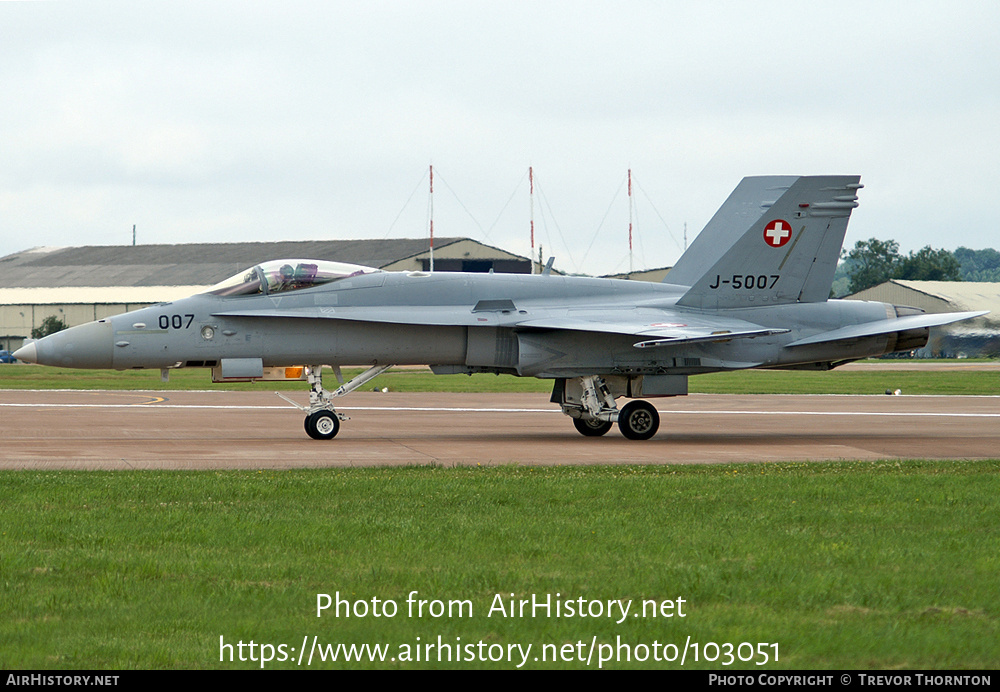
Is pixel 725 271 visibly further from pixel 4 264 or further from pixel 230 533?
pixel 4 264

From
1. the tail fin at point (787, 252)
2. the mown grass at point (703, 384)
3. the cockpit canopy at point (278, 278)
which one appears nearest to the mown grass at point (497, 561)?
the cockpit canopy at point (278, 278)

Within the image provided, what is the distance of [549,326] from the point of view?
18047 millimetres

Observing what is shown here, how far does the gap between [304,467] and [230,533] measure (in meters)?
5.25

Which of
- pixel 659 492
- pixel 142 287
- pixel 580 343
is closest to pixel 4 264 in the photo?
pixel 142 287

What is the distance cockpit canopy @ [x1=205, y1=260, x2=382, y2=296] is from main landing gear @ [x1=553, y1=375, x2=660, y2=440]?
4.14m

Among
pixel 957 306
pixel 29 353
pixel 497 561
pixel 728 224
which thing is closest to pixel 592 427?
pixel 728 224

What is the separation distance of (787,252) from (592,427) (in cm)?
464

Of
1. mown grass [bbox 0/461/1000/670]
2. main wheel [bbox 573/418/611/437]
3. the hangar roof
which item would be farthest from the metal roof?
mown grass [bbox 0/461/1000/670]

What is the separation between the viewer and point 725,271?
19.4 m

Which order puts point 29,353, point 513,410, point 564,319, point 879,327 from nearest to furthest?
1. point 29,353
2. point 564,319
3. point 879,327
4. point 513,410

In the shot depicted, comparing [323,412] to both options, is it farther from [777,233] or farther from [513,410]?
[513,410]

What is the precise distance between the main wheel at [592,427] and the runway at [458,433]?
396 mm

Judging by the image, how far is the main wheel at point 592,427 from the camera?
19.8m

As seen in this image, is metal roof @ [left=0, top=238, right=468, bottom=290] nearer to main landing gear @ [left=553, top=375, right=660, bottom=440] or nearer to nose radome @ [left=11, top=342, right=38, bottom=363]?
main landing gear @ [left=553, top=375, right=660, bottom=440]
